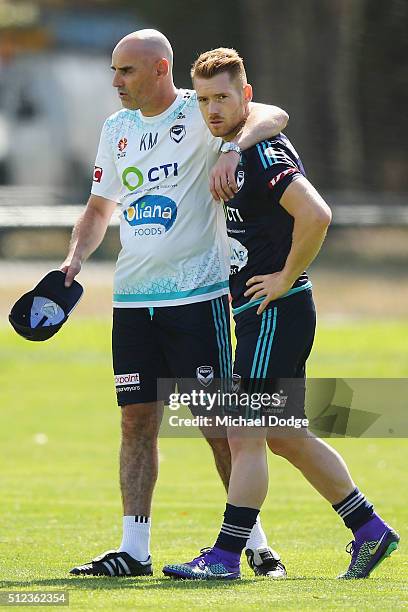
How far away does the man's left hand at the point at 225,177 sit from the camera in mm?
6270

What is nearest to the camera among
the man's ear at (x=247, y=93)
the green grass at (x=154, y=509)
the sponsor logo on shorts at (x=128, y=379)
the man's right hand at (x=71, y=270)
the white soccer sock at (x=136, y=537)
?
the green grass at (x=154, y=509)

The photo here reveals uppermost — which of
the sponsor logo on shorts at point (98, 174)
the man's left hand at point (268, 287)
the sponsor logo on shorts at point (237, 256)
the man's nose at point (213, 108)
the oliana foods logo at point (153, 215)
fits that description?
the man's nose at point (213, 108)

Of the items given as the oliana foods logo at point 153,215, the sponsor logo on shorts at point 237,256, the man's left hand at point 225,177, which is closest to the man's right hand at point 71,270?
the oliana foods logo at point 153,215

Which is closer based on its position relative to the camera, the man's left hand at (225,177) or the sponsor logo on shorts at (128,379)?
the man's left hand at (225,177)

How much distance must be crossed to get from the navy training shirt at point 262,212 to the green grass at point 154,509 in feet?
4.48

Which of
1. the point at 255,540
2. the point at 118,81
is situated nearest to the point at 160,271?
the point at 118,81

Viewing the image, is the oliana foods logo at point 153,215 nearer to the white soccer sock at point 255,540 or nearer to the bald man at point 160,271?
the bald man at point 160,271

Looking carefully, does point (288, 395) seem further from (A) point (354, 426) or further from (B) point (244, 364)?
(A) point (354, 426)

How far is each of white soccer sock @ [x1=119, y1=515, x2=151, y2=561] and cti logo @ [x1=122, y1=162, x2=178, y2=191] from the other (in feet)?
5.06

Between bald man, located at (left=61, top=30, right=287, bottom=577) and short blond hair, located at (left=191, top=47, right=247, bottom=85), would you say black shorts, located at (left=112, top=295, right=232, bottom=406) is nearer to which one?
bald man, located at (left=61, top=30, right=287, bottom=577)

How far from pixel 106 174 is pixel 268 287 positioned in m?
1.17

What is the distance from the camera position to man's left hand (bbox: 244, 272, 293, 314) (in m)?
6.29

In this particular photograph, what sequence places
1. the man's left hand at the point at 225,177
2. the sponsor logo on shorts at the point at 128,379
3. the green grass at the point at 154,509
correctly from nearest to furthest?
the green grass at the point at 154,509
the man's left hand at the point at 225,177
the sponsor logo on shorts at the point at 128,379

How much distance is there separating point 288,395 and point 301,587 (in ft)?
2.71
